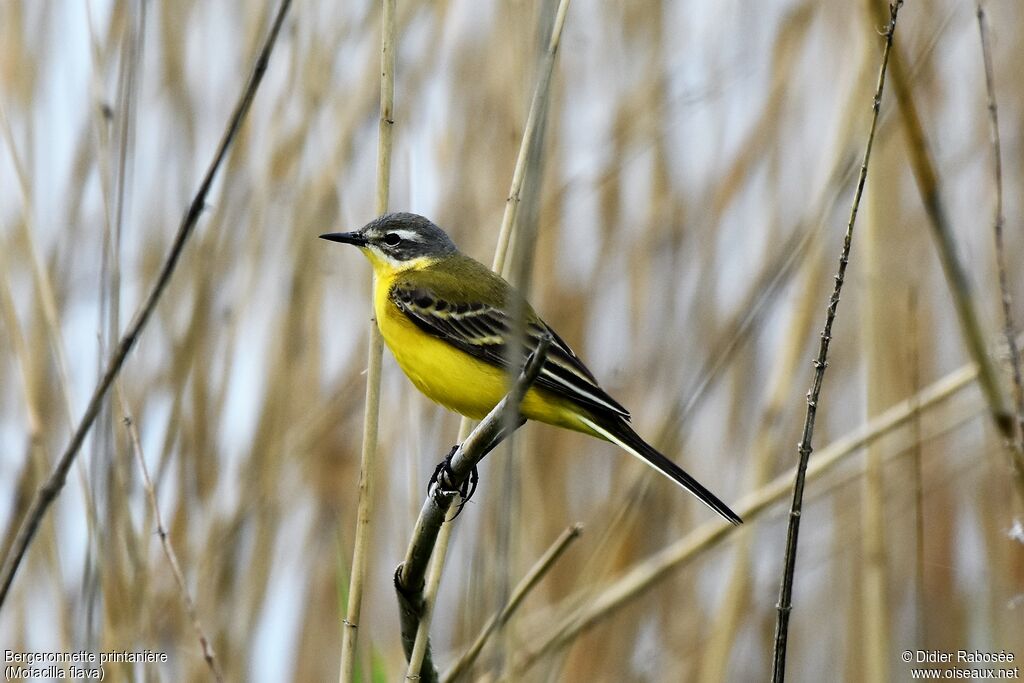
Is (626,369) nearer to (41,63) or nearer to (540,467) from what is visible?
(540,467)

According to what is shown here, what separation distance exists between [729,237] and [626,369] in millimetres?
498

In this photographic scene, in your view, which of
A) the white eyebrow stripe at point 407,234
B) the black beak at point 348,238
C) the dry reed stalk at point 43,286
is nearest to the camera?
the dry reed stalk at point 43,286

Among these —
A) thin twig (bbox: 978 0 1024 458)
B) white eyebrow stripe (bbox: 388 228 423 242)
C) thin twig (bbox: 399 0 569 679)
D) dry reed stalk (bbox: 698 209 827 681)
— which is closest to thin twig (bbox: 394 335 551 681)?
thin twig (bbox: 399 0 569 679)

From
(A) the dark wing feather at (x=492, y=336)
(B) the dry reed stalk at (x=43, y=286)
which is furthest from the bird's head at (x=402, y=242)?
(B) the dry reed stalk at (x=43, y=286)

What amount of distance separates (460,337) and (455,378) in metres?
0.13

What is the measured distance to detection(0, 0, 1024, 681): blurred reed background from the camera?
103 inches

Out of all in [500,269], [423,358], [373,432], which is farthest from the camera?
[423,358]

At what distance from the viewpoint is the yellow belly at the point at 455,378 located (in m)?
2.40

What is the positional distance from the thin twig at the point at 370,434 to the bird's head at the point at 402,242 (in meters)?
0.87

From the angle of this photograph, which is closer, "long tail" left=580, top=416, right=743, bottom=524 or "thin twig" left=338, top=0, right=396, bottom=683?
"thin twig" left=338, top=0, right=396, bottom=683

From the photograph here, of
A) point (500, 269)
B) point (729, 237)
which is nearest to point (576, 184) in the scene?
point (729, 237)

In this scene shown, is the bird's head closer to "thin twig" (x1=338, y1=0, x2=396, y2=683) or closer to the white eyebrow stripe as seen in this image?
the white eyebrow stripe

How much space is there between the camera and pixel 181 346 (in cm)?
269

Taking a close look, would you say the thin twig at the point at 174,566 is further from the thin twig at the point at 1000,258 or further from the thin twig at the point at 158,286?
the thin twig at the point at 1000,258
